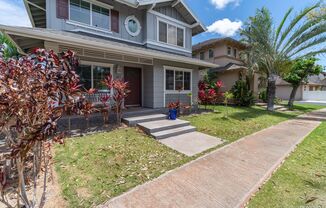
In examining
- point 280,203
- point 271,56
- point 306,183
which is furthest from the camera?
point 271,56

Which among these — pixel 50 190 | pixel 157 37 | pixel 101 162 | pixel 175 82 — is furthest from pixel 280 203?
pixel 157 37

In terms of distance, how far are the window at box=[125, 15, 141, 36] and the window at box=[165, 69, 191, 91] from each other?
3275 mm

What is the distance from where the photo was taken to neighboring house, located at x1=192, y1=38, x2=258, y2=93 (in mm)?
17000

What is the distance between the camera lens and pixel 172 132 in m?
6.81

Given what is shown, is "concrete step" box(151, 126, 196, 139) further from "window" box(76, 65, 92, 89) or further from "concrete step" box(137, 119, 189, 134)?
"window" box(76, 65, 92, 89)

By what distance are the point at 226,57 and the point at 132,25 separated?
1088 centimetres

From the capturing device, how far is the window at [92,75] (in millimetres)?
8656

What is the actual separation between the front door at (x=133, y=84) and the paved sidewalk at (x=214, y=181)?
270 inches

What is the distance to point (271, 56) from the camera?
1325cm

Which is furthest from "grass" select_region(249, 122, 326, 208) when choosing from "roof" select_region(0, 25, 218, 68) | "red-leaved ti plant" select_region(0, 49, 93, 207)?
"roof" select_region(0, 25, 218, 68)

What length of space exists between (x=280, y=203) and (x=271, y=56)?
13102 mm

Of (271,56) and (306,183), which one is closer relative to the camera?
(306,183)

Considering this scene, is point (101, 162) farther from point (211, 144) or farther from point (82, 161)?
point (211, 144)

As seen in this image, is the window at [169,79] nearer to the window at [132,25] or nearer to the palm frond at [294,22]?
the window at [132,25]
